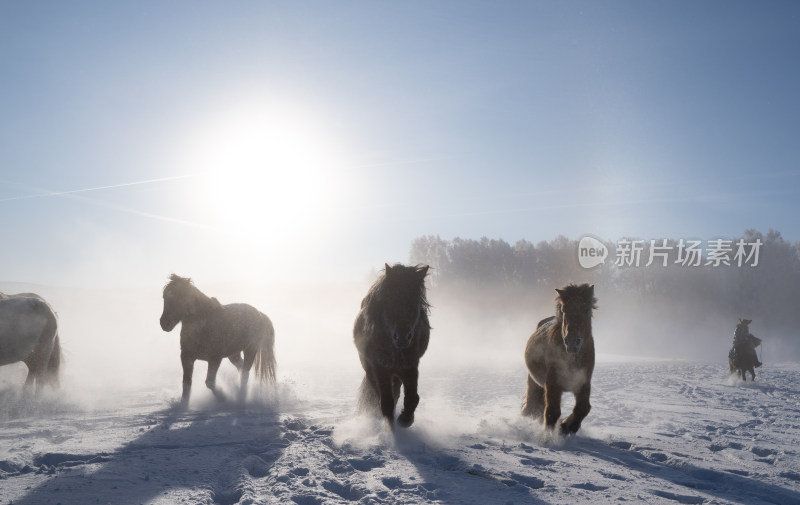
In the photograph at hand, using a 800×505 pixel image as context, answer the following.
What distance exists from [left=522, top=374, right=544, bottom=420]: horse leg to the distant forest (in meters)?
36.2

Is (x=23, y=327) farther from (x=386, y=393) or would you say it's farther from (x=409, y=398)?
(x=409, y=398)

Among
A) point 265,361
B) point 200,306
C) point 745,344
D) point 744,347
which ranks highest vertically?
point 200,306

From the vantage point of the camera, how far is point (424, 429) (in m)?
5.48

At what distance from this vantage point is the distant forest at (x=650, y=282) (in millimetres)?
43969

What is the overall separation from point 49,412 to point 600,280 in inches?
1905

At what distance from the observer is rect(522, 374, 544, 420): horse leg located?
6.84m

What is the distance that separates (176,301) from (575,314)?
6.66m

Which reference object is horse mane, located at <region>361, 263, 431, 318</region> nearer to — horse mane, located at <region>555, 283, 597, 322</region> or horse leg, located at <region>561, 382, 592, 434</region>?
horse mane, located at <region>555, 283, 597, 322</region>

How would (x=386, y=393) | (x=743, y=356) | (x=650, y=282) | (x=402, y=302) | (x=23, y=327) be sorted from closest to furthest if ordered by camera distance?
(x=402, y=302) → (x=386, y=393) → (x=23, y=327) → (x=743, y=356) → (x=650, y=282)

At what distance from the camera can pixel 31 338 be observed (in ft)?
25.6

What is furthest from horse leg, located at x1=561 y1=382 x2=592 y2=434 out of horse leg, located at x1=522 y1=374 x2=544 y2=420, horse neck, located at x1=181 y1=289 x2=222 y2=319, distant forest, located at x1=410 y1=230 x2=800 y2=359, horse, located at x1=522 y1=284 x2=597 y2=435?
distant forest, located at x1=410 y1=230 x2=800 y2=359

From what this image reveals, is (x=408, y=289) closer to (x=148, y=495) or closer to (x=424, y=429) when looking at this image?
(x=424, y=429)

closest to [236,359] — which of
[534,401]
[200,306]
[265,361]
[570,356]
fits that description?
[265,361]

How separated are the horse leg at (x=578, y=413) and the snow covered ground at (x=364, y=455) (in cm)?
16
